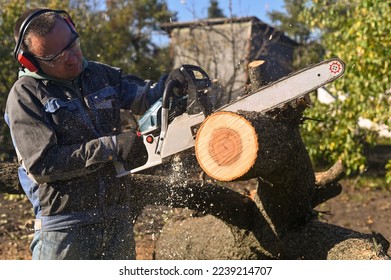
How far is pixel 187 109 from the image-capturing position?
261 centimetres

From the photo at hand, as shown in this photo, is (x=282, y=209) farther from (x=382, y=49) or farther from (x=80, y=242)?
(x=382, y=49)

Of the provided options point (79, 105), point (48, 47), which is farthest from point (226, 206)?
point (48, 47)

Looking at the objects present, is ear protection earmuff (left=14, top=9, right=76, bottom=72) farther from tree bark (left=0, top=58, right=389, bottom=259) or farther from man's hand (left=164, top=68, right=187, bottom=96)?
tree bark (left=0, top=58, right=389, bottom=259)

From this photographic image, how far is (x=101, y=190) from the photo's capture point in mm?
2676

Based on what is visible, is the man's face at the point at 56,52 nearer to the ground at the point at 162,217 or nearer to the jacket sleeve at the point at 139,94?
the jacket sleeve at the point at 139,94

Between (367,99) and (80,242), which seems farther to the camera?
(367,99)

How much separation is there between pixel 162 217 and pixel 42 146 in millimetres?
1973

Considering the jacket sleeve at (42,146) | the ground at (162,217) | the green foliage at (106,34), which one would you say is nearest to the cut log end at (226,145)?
the jacket sleeve at (42,146)

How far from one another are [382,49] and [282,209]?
3.50m

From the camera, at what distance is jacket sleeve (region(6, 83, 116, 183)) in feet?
8.14

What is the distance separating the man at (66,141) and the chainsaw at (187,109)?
81 mm

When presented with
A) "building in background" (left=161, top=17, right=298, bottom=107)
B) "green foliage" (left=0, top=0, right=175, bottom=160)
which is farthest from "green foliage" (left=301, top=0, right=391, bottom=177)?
"green foliage" (left=0, top=0, right=175, bottom=160)

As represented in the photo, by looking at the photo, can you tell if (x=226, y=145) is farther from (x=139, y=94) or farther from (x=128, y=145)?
(x=139, y=94)
